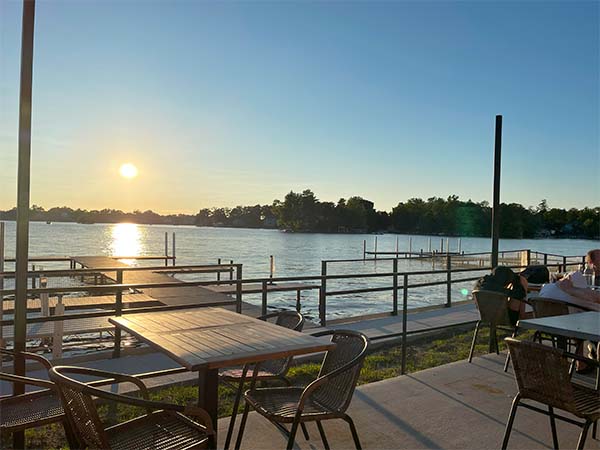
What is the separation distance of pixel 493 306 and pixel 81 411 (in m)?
3.50

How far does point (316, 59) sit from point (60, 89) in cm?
364

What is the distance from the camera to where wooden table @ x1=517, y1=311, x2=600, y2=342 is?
2533mm

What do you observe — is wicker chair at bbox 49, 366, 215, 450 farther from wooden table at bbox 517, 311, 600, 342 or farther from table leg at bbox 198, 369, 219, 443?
wooden table at bbox 517, 311, 600, 342

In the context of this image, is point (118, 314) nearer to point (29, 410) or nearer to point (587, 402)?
point (29, 410)

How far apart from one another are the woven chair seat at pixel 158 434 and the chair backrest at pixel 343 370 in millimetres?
601

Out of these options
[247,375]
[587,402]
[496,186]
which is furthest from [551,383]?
[496,186]

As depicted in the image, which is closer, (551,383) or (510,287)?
(551,383)

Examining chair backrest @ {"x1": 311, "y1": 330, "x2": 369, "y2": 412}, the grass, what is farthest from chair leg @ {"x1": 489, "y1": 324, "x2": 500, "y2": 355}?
chair backrest @ {"x1": 311, "y1": 330, "x2": 369, "y2": 412}

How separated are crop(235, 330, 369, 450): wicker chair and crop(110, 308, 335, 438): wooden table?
0.55ft

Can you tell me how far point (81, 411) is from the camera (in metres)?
1.66

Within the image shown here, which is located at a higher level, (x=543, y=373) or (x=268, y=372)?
(x=543, y=373)

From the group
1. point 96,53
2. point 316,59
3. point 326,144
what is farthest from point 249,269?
point 96,53

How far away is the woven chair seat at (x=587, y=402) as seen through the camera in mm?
2143

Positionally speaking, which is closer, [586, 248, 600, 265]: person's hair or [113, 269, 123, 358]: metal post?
[113, 269, 123, 358]: metal post
